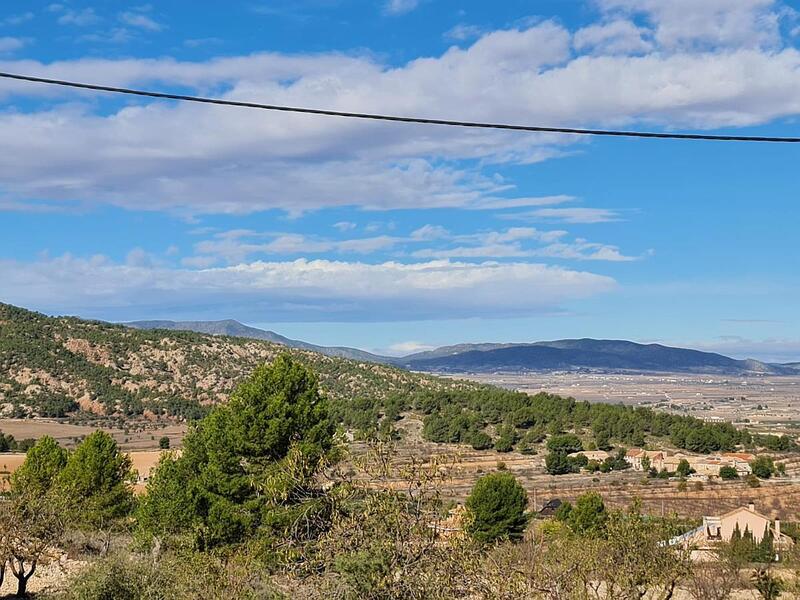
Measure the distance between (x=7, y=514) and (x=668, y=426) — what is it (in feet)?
271

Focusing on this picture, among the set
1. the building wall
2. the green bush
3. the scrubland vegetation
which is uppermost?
the scrubland vegetation

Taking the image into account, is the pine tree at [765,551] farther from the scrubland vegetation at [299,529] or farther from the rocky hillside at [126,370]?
the rocky hillside at [126,370]

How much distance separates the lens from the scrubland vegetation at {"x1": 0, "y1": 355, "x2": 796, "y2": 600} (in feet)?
42.6

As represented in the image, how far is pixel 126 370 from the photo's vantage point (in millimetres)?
114625

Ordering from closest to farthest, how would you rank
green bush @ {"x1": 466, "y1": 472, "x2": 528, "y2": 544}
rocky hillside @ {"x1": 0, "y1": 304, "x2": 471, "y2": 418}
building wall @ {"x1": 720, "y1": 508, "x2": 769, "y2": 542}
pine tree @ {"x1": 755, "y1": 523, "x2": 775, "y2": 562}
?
pine tree @ {"x1": 755, "y1": 523, "x2": 775, "y2": 562}
green bush @ {"x1": 466, "y1": 472, "x2": 528, "y2": 544}
building wall @ {"x1": 720, "y1": 508, "x2": 769, "y2": 542}
rocky hillside @ {"x1": 0, "y1": 304, "x2": 471, "y2": 418}

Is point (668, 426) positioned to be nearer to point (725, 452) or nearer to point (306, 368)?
point (725, 452)

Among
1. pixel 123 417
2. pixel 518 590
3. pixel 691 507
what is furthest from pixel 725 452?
pixel 518 590

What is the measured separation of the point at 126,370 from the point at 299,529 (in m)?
105

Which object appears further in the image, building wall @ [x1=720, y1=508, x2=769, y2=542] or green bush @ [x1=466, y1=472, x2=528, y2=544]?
building wall @ [x1=720, y1=508, x2=769, y2=542]

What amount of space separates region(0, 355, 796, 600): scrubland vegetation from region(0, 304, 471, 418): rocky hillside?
6068cm

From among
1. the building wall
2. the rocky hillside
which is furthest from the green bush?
the rocky hillside

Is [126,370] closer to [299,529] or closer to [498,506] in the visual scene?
[498,506]

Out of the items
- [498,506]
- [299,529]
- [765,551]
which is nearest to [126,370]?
[498,506]

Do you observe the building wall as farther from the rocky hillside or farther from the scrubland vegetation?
the rocky hillside
